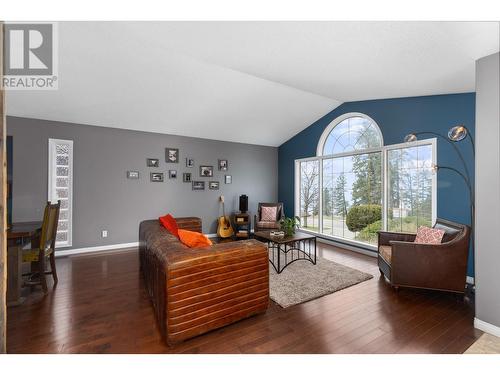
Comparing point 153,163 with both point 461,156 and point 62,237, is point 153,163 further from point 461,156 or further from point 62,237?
point 461,156

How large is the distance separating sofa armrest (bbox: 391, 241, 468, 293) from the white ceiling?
196 cm

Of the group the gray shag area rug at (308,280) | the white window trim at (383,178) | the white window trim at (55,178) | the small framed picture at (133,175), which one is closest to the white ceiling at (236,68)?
the white window trim at (55,178)

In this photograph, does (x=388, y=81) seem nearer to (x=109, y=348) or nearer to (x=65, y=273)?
(x=109, y=348)

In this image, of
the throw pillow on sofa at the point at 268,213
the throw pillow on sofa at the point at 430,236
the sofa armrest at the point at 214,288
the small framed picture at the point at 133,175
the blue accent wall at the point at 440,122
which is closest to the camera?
the sofa armrest at the point at 214,288

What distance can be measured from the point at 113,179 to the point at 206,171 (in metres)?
1.97

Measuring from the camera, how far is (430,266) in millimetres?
2512

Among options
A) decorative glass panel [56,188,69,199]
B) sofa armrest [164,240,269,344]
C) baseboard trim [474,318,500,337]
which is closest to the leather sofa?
sofa armrest [164,240,269,344]

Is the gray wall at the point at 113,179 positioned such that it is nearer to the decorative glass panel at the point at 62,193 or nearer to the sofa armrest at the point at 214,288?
the decorative glass panel at the point at 62,193

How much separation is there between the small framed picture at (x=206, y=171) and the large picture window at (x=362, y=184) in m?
2.26

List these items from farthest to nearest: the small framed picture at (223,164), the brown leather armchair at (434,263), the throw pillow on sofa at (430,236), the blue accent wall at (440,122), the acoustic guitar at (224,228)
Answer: the small framed picture at (223,164)
the acoustic guitar at (224,228)
the blue accent wall at (440,122)
the throw pillow on sofa at (430,236)
the brown leather armchair at (434,263)

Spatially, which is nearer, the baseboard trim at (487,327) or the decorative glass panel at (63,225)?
the baseboard trim at (487,327)

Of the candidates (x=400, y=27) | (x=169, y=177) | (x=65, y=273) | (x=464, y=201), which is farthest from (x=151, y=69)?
(x=464, y=201)

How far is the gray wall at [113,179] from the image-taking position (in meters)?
3.75

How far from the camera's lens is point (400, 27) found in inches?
68.6
